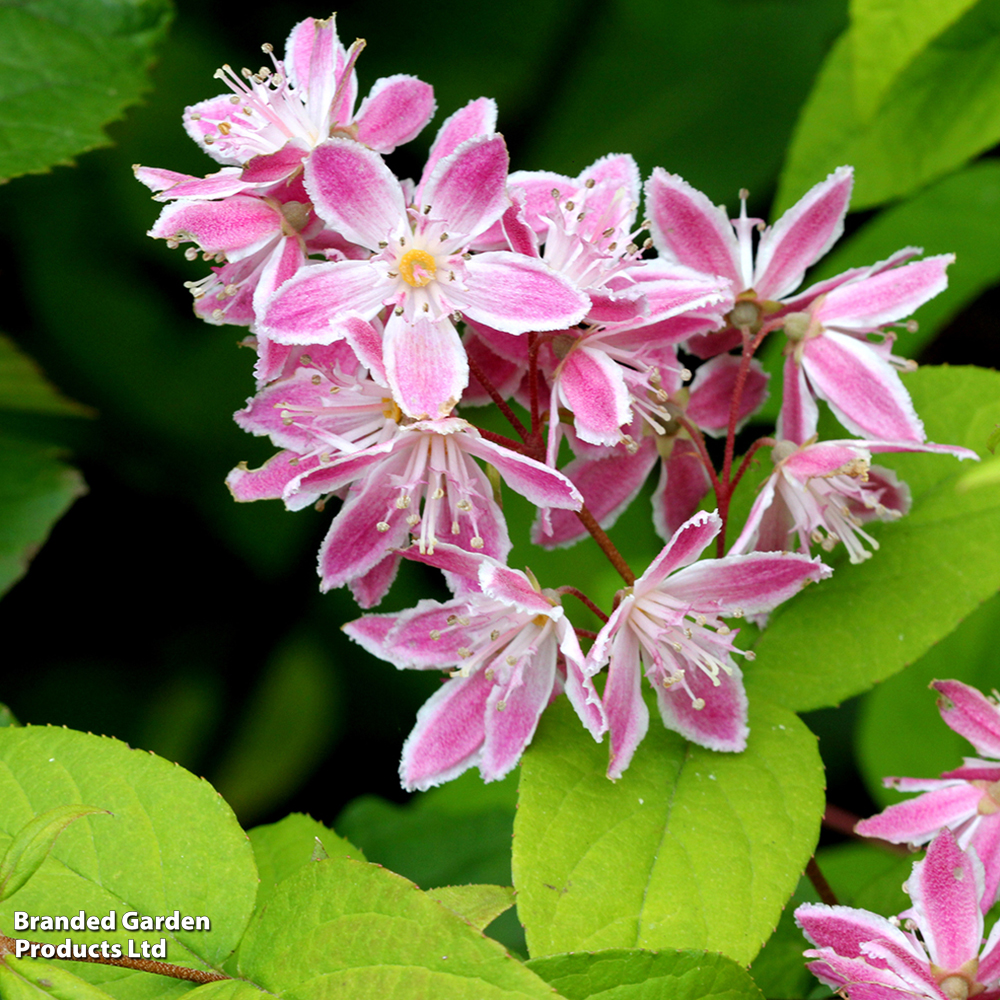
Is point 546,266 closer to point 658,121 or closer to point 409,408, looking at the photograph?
point 409,408

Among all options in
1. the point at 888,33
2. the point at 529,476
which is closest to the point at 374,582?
the point at 529,476

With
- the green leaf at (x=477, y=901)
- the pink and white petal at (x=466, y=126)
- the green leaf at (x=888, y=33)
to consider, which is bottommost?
the green leaf at (x=477, y=901)

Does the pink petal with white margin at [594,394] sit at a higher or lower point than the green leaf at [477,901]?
higher

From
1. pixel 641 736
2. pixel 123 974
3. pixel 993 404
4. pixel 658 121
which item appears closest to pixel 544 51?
pixel 658 121

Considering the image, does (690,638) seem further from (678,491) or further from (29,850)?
(29,850)

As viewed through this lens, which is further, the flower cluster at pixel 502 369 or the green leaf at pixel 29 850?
the flower cluster at pixel 502 369

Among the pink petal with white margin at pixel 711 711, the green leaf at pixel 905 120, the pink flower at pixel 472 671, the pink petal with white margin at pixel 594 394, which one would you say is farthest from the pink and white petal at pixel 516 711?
the green leaf at pixel 905 120

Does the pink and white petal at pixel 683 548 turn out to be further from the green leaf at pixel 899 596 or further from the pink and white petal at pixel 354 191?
the pink and white petal at pixel 354 191
